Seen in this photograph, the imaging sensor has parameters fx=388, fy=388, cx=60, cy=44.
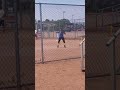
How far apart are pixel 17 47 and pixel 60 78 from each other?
17.1 ft

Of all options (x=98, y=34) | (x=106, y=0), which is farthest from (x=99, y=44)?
(x=106, y=0)

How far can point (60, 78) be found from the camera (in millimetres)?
10977

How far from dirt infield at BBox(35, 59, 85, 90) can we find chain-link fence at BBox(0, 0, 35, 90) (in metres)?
3.21

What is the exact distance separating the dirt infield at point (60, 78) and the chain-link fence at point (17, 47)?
3210 mm

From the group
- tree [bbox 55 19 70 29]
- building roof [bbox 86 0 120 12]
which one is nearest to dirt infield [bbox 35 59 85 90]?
building roof [bbox 86 0 120 12]

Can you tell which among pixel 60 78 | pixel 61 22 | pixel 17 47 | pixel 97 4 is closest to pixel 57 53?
pixel 61 22

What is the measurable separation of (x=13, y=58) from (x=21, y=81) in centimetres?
38

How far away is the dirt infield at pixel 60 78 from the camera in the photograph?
9.41 meters

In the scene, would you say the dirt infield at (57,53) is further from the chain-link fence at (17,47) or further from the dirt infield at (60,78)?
the chain-link fence at (17,47)

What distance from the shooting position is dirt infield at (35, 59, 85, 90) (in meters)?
9.41

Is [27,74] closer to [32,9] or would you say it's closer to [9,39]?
[9,39]

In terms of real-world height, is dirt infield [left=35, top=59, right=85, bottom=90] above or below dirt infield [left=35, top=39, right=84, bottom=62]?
above

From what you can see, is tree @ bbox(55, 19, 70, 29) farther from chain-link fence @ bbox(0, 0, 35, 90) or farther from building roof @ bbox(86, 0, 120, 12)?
chain-link fence @ bbox(0, 0, 35, 90)

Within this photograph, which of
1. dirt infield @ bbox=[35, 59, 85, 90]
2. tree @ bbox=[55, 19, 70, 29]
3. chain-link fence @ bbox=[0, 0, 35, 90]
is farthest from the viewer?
tree @ bbox=[55, 19, 70, 29]
